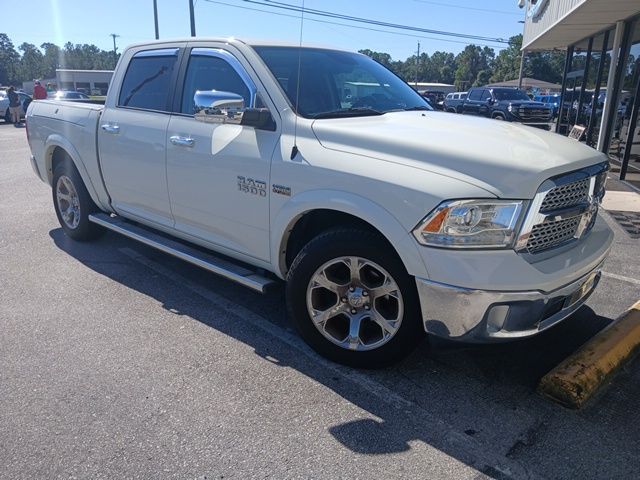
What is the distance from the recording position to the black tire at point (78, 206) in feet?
18.2

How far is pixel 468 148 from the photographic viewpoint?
2865 millimetres

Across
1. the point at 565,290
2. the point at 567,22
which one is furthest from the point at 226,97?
the point at 567,22

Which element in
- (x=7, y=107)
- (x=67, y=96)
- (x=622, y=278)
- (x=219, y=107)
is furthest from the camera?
(x=7, y=107)

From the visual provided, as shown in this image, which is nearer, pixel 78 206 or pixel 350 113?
pixel 350 113

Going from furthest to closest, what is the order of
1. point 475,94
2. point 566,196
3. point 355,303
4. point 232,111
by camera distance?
point 475,94, point 232,111, point 355,303, point 566,196

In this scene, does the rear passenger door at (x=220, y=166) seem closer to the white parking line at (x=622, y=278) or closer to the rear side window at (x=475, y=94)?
the white parking line at (x=622, y=278)

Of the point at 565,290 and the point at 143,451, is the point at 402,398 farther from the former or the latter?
the point at 143,451

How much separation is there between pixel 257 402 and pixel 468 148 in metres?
1.82

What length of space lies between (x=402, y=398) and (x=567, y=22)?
11.5 m

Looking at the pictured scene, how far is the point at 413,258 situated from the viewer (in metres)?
2.81

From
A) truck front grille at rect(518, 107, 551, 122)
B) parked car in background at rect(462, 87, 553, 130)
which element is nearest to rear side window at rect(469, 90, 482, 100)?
parked car in background at rect(462, 87, 553, 130)

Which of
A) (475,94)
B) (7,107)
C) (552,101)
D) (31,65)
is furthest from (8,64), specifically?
(475,94)

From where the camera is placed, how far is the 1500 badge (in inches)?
137

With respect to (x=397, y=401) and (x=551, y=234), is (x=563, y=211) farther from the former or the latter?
(x=397, y=401)
